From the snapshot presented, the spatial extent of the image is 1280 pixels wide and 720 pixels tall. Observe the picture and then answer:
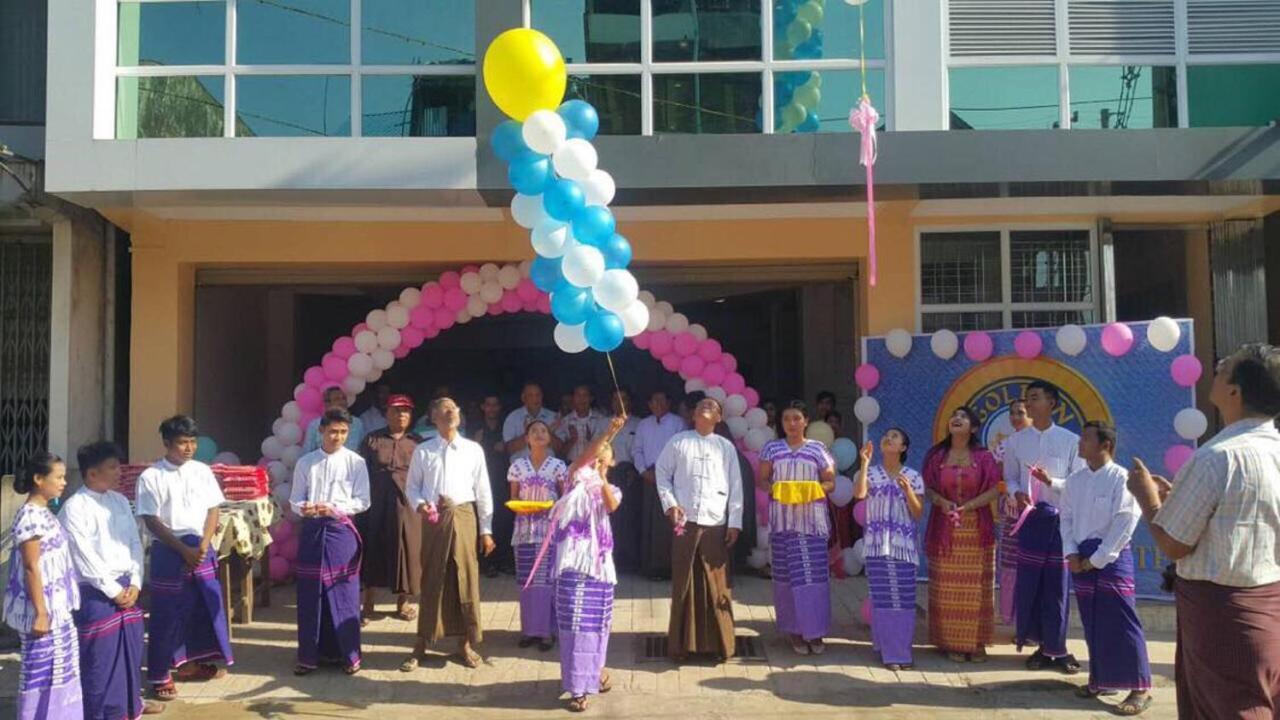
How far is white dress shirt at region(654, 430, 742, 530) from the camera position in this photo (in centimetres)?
621

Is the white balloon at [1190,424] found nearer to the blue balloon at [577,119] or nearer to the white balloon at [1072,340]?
the white balloon at [1072,340]

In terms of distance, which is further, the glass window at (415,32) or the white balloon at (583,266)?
the glass window at (415,32)

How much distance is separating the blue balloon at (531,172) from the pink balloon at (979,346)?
375 centimetres

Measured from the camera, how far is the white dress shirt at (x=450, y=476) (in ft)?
20.5

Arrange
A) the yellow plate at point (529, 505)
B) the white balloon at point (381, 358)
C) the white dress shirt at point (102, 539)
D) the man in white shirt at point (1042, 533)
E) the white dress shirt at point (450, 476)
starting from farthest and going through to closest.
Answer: the white balloon at point (381, 358) < the yellow plate at point (529, 505) < the white dress shirt at point (450, 476) < the man in white shirt at point (1042, 533) < the white dress shirt at point (102, 539)

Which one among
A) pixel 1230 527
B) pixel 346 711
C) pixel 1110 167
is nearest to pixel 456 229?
pixel 346 711

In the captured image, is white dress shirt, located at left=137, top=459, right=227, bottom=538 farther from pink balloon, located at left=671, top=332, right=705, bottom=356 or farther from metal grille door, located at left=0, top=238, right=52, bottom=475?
pink balloon, located at left=671, top=332, right=705, bottom=356

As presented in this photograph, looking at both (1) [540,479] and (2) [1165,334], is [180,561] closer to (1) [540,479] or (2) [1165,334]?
(1) [540,479]

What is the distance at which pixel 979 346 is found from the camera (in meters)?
7.97

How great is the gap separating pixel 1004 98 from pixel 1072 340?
1.85 metres

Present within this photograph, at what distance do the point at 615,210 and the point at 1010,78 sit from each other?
311 centimetres

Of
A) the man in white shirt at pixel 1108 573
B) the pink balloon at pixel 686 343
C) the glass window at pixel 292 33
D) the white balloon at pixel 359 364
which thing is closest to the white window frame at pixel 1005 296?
the pink balloon at pixel 686 343

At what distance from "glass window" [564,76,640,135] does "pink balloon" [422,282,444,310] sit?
1.83 m

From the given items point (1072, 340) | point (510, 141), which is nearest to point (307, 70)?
point (510, 141)
